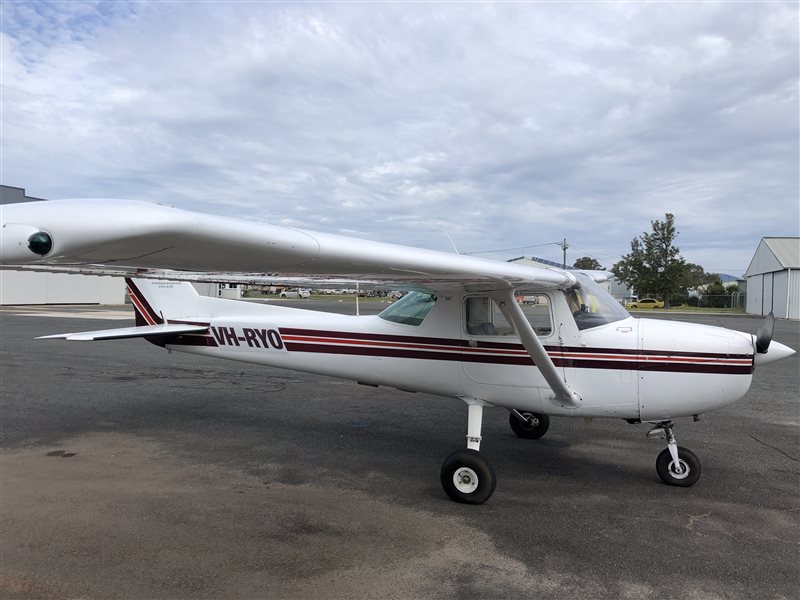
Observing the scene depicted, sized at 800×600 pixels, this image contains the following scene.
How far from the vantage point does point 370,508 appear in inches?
167

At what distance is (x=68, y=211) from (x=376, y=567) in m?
2.75

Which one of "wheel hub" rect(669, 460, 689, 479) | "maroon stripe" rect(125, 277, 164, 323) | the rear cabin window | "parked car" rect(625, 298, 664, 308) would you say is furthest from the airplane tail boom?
"parked car" rect(625, 298, 664, 308)

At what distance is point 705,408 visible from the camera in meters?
4.52

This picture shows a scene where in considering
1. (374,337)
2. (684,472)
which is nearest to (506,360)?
(374,337)

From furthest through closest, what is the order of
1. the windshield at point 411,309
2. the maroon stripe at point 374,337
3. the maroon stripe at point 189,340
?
the maroon stripe at point 189,340
the windshield at point 411,309
the maroon stripe at point 374,337

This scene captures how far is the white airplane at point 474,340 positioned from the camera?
9.34 ft

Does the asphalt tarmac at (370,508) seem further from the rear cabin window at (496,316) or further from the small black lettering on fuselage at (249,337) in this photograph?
the rear cabin window at (496,316)

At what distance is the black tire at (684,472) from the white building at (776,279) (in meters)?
40.7

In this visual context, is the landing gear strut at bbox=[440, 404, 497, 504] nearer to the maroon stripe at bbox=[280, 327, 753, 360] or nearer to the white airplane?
the white airplane

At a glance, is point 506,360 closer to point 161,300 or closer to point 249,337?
point 249,337

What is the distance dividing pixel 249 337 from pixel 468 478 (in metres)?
3.12

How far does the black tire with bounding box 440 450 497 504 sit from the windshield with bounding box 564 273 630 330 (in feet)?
5.11

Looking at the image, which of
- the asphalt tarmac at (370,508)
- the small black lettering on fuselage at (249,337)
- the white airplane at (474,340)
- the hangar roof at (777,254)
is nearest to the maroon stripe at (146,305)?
the white airplane at (474,340)

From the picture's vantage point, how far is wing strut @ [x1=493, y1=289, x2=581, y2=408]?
438 centimetres
